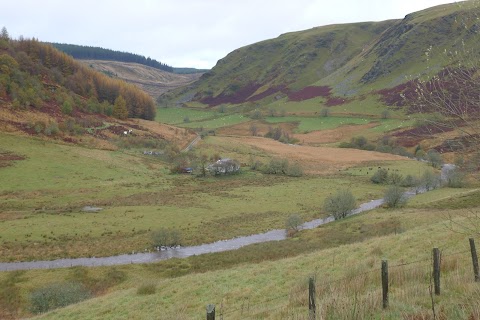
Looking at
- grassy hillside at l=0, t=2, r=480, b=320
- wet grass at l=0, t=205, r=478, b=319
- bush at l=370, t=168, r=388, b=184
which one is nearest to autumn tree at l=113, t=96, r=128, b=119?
grassy hillside at l=0, t=2, r=480, b=320

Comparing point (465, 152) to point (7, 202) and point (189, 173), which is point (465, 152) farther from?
point (189, 173)

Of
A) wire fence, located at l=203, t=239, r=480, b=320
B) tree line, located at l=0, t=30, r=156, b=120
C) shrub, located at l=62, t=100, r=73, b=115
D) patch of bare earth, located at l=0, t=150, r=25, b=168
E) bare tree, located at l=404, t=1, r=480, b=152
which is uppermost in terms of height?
tree line, located at l=0, t=30, r=156, b=120

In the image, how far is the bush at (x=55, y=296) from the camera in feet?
103

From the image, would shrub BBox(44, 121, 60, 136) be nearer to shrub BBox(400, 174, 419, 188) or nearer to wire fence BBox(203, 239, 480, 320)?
shrub BBox(400, 174, 419, 188)

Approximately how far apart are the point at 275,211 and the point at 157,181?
30307 millimetres

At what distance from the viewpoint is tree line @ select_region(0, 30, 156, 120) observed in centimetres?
11994

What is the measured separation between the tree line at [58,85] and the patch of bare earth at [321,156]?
48.9m

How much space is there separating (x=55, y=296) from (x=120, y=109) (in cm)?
12543

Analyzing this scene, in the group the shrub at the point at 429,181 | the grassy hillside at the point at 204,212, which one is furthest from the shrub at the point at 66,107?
the shrub at the point at 429,181

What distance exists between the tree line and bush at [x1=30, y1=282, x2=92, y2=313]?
90468 mm

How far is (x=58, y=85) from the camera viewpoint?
148m

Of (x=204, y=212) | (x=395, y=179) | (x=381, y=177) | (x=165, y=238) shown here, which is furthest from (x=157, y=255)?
(x=395, y=179)

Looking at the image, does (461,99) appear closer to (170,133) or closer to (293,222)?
(293,222)

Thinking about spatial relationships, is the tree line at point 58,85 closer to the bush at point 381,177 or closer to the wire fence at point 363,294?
the bush at point 381,177
